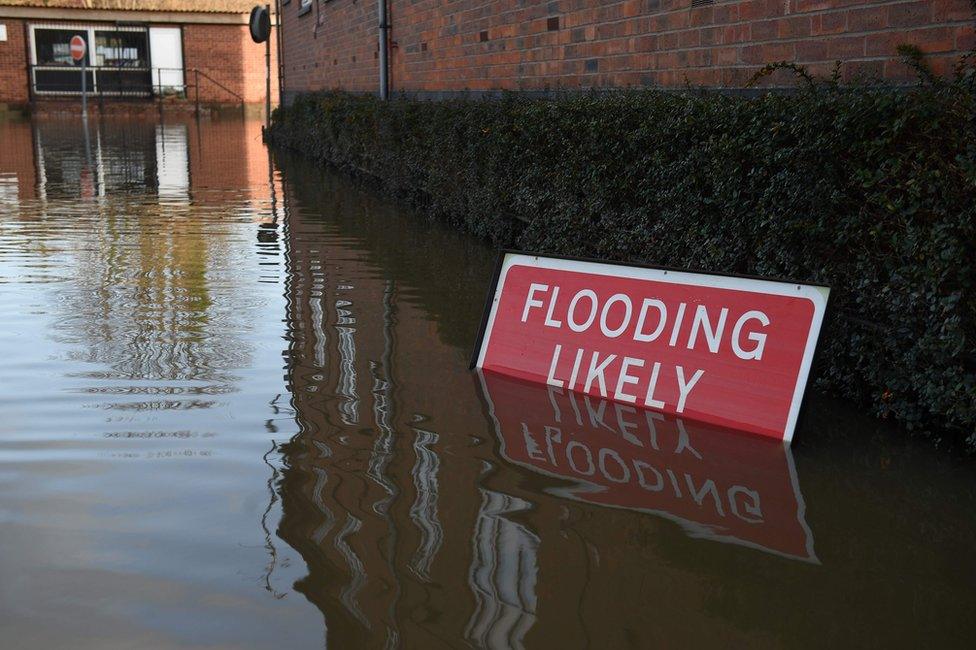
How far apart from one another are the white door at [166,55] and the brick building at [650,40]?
26419mm

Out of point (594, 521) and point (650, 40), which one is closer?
point (594, 521)

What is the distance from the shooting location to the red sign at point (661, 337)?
3.64 m

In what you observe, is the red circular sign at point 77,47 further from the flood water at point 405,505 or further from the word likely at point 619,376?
the word likely at point 619,376

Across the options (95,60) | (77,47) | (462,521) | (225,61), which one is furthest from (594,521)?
(95,60)

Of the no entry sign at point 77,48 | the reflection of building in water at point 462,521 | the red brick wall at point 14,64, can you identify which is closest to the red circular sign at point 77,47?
the no entry sign at point 77,48

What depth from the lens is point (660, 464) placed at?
3.50 meters

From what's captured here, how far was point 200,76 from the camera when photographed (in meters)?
36.6

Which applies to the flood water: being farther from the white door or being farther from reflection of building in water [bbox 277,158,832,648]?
the white door

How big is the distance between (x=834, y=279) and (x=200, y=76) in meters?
35.4

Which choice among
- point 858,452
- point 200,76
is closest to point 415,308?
point 858,452

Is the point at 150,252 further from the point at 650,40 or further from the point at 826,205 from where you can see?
the point at 826,205

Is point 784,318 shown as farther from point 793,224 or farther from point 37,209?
point 37,209

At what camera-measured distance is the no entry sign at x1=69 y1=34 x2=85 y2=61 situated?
3458cm

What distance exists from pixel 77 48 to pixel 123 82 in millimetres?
2000
